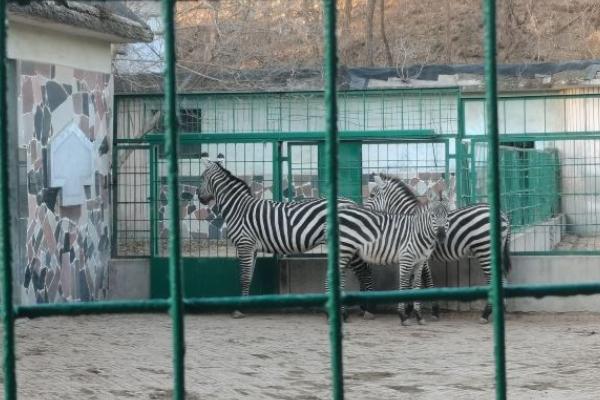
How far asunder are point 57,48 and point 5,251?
31.7 feet

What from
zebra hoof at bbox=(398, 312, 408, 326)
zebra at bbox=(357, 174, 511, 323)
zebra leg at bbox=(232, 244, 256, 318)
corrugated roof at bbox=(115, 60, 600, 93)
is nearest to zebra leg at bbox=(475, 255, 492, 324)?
zebra at bbox=(357, 174, 511, 323)

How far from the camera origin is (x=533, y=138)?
12766mm

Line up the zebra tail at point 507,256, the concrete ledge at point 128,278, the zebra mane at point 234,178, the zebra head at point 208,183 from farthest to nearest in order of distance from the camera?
the concrete ledge at point 128,278 → the zebra head at point 208,183 → the zebra mane at point 234,178 → the zebra tail at point 507,256

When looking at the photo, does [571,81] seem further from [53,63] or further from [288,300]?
[288,300]

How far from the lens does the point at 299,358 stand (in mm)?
9625

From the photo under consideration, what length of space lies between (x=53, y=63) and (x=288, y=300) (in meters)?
9.73

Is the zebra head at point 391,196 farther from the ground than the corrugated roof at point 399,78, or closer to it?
closer to it

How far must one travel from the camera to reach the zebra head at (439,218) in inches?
459

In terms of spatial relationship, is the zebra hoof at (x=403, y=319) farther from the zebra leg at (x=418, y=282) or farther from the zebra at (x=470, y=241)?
the zebra at (x=470, y=241)

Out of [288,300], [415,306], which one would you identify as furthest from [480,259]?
[288,300]

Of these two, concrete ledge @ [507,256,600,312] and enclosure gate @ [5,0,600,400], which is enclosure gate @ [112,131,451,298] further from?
enclosure gate @ [5,0,600,400]

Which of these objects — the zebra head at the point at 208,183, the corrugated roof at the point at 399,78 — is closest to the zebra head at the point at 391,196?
the zebra head at the point at 208,183

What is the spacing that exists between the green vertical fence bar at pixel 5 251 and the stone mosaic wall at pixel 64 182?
322 inches

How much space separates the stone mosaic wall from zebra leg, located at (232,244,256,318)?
1799 millimetres
